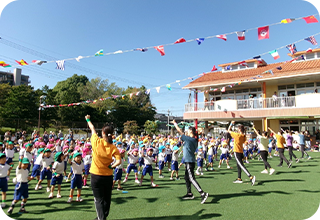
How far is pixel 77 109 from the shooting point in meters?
31.6

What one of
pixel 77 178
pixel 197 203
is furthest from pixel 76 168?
pixel 197 203

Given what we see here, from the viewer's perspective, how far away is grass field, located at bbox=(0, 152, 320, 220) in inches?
186

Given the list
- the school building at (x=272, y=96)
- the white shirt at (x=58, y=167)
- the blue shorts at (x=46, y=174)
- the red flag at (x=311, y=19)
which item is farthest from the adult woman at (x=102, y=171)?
the school building at (x=272, y=96)

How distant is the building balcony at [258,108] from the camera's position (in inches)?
721

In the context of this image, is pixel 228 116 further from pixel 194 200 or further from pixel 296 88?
pixel 194 200

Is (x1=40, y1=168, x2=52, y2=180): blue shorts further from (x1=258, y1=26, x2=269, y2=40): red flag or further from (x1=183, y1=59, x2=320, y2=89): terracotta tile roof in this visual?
(x1=183, y1=59, x2=320, y2=89): terracotta tile roof

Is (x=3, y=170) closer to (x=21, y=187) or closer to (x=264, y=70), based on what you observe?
(x=21, y=187)

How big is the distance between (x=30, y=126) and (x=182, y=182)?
21.3m

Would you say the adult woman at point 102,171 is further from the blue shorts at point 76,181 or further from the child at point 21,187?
the child at point 21,187

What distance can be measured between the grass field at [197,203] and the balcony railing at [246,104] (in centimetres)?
1358

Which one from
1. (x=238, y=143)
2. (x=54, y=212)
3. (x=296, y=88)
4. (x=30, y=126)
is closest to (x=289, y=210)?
(x=238, y=143)

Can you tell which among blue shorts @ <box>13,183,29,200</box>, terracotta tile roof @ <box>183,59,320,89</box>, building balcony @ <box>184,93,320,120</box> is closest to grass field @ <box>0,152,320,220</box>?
blue shorts @ <box>13,183,29,200</box>

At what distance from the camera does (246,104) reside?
845 inches

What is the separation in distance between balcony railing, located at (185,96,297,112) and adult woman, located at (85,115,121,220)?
19.0 meters
